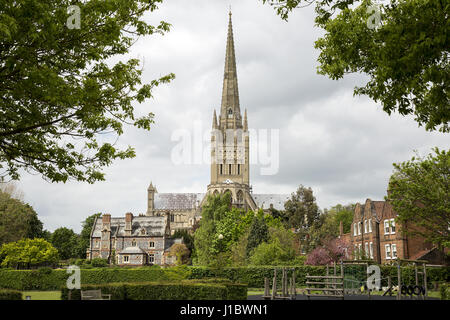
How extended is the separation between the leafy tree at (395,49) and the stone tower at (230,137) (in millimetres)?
127180

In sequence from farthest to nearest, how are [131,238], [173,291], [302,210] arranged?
[131,238], [302,210], [173,291]

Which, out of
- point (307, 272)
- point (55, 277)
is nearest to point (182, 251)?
point (55, 277)

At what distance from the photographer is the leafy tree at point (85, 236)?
328 feet

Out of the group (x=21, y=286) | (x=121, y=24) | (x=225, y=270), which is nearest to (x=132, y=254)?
(x=21, y=286)

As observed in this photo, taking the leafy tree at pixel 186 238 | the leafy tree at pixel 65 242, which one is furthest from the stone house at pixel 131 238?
the leafy tree at pixel 65 242

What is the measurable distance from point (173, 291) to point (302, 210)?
4446 centimetres

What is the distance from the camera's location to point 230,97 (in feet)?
481

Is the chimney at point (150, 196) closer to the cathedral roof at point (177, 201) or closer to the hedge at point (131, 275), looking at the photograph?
the cathedral roof at point (177, 201)

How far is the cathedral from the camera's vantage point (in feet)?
308

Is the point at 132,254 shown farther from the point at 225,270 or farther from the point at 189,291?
the point at 189,291

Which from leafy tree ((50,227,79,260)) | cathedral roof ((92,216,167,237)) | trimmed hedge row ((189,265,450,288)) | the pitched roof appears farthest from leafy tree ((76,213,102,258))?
trimmed hedge row ((189,265,450,288))

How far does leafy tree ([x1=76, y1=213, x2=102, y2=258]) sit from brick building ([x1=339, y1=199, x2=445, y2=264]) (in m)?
63.3

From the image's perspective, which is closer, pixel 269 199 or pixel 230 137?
pixel 230 137

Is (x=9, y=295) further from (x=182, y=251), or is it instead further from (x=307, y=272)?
(x=182, y=251)
